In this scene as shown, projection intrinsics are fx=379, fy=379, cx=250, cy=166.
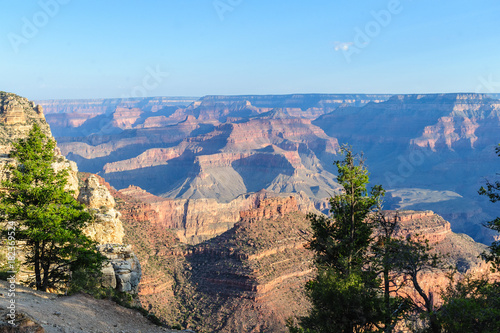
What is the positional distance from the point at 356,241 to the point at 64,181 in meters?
19.3

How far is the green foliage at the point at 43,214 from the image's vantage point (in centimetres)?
2167

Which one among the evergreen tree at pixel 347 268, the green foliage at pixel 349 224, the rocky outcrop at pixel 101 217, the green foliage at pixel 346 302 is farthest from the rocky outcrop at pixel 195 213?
the green foliage at pixel 346 302

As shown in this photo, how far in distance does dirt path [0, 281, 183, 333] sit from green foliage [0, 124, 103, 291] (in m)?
2.40

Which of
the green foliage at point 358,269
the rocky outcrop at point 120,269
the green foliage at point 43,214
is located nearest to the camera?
the green foliage at point 358,269

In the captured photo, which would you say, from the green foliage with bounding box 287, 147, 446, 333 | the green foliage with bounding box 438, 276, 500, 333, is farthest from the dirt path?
the green foliage with bounding box 438, 276, 500, 333

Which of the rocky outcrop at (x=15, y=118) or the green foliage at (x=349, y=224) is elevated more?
the rocky outcrop at (x=15, y=118)

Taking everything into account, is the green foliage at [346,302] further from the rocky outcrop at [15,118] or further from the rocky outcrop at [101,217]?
the rocky outcrop at [15,118]

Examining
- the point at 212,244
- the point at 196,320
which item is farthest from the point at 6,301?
the point at 212,244

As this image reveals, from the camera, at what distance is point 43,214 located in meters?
21.5

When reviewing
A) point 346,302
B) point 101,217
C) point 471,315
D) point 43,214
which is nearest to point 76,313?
point 43,214

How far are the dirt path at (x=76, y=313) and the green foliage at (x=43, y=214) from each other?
240 centimetres

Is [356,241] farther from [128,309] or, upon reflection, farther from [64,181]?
[64,181]

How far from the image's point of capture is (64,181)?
23.9 m

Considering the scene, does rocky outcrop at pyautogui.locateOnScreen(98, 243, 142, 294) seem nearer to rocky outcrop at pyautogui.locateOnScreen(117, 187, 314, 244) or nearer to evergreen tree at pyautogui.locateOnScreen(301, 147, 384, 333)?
evergreen tree at pyautogui.locateOnScreen(301, 147, 384, 333)
